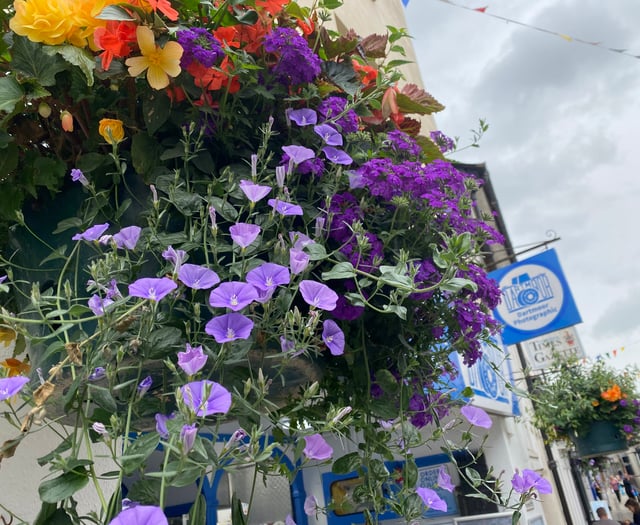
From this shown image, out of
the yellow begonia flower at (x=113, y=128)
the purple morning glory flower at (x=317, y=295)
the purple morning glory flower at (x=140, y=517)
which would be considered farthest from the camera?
the yellow begonia flower at (x=113, y=128)

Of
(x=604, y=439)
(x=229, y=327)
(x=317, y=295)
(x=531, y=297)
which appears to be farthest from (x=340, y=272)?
(x=531, y=297)

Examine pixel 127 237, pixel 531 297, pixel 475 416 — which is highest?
pixel 531 297

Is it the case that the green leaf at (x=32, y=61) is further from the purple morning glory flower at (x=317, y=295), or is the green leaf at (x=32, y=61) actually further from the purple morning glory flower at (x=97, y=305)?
the purple morning glory flower at (x=317, y=295)

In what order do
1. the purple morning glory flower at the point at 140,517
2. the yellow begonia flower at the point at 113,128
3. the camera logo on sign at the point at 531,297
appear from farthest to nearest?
the camera logo on sign at the point at 531,297 < the yellow begonia flower at the point at 113,128 < the purple morning glory flower at the point at 140,517

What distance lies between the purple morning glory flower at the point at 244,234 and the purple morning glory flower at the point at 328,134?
0.76ft

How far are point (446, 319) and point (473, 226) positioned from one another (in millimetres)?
173

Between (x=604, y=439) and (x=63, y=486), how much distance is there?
4399 mm

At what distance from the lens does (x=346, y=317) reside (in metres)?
0.73

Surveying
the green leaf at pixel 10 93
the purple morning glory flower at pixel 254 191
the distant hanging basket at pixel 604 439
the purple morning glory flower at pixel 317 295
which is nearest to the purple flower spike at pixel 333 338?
the purple morning glory flower at pixel 317 295

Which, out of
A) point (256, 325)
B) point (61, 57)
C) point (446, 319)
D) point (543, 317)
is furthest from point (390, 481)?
point (543, 317)

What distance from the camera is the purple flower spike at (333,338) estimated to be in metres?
0.65

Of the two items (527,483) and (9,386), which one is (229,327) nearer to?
(9,386)

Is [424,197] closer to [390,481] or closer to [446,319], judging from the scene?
→ [446,319]

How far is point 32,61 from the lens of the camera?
2.27ft
